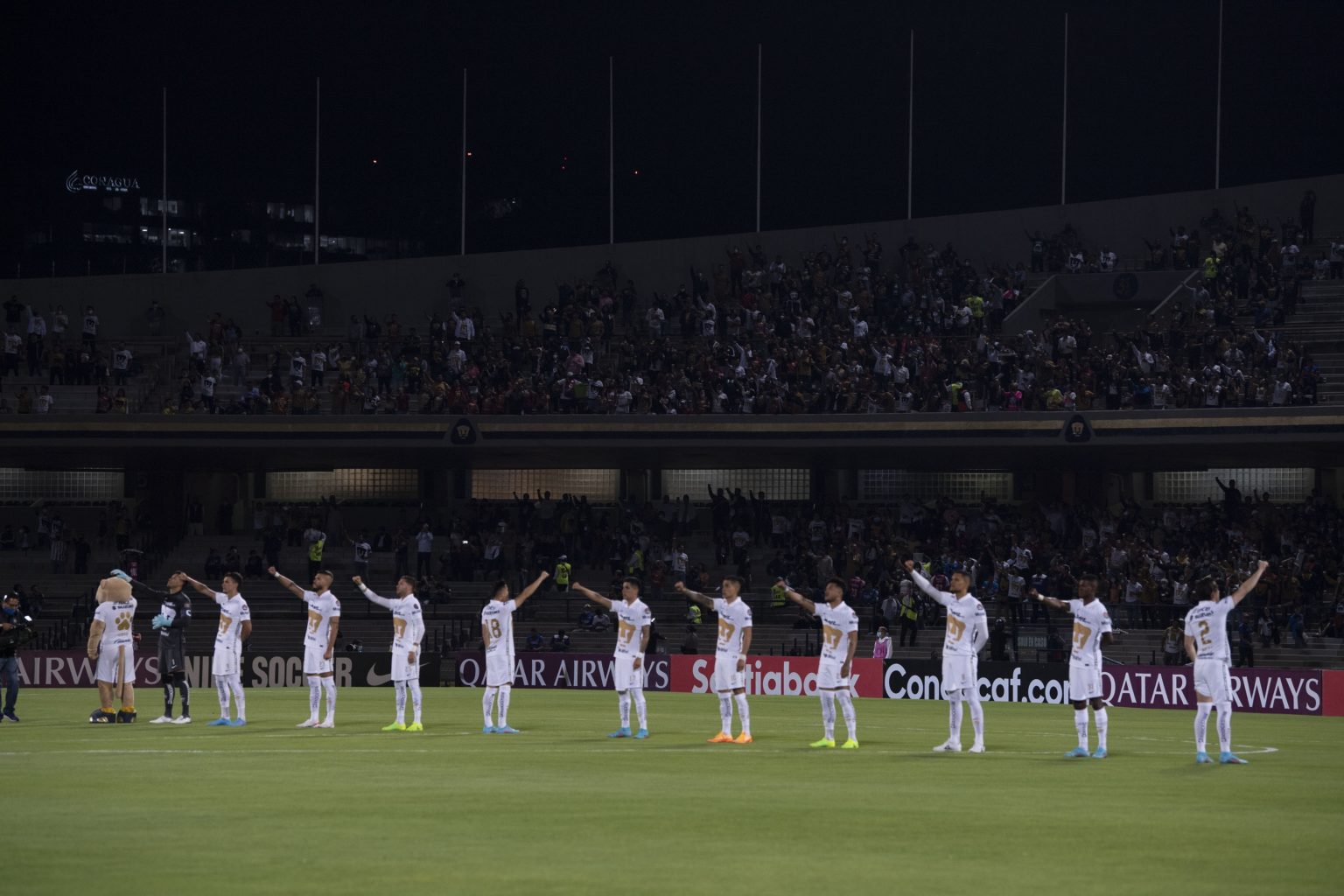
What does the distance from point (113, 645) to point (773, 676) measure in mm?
19100

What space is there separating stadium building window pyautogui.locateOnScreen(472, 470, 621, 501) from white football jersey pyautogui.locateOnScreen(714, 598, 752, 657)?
3458 centimetres

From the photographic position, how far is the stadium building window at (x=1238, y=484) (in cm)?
5353

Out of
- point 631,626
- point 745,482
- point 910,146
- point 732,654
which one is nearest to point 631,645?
point 631,626

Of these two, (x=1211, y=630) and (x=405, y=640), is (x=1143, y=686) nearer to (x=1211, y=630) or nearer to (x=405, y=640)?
(x=1211, y=630)

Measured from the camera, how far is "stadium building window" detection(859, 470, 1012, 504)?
57003mm

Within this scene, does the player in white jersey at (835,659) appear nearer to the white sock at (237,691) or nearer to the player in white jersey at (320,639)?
the player in white jersey at (320,639)

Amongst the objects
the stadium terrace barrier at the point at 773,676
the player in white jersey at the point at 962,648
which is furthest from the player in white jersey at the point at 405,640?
the stadium terrace barrier at the point at 773,676

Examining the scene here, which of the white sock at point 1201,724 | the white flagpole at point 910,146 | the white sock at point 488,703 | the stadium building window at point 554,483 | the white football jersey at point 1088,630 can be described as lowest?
the white sock at point 488,703

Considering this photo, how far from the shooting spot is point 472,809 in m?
16.3

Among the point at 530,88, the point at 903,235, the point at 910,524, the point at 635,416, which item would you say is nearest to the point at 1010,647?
the point at 910,524

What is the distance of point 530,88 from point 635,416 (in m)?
24.8

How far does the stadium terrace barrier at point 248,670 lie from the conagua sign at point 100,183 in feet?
130

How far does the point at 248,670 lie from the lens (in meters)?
42.6

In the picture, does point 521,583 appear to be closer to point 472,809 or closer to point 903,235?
point 903,235
